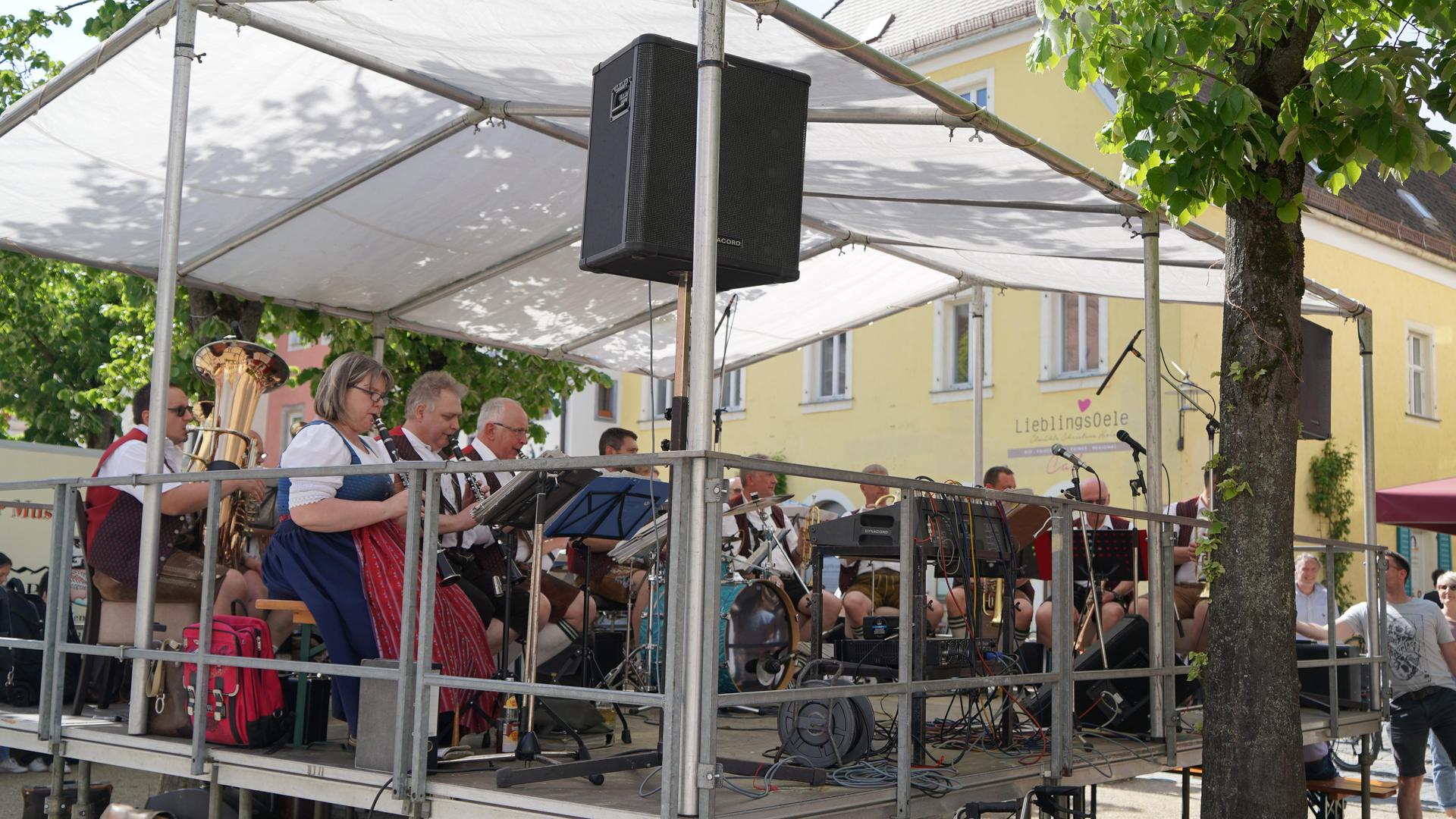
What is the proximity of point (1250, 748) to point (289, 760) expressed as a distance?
12.3 feet

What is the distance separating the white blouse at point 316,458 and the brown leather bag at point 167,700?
87 centimetres

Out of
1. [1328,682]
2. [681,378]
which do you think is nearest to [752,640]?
[1328,682]

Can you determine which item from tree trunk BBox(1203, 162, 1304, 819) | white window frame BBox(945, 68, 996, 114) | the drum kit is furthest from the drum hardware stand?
white window frame BBox(945, 68, 996, 114)

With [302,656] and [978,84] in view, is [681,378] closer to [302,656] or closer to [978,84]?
[302,656]

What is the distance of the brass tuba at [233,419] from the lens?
641 cm

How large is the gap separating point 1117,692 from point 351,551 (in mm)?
3646

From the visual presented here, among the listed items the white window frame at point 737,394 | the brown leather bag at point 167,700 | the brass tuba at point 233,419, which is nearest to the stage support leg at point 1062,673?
the brown leather bag at point 167,700

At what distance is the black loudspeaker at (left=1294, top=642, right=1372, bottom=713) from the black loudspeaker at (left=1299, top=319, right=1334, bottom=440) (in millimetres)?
1214

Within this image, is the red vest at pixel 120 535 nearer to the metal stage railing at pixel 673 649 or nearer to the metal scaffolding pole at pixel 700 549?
the metal stage railing at pixel 673 649

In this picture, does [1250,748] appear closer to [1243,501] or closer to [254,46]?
[1243,501]

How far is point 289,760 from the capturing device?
4766 millimetres

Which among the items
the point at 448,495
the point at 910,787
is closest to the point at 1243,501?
the point at 910,787

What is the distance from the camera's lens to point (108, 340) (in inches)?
859

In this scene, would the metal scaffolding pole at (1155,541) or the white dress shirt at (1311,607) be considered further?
the white dress shirt at (1311,607)
